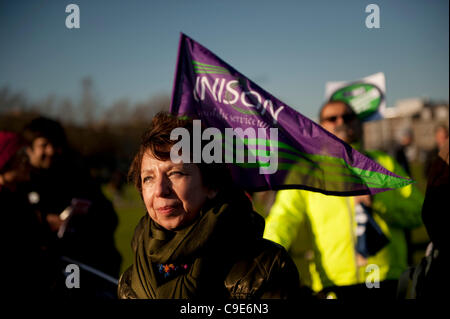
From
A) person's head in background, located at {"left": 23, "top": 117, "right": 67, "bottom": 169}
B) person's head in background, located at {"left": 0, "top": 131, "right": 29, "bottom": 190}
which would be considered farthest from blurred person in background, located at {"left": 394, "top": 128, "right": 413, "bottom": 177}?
person's head in background, located at {"left": 0, "top": 131, "right": 29, "bottom": 190}

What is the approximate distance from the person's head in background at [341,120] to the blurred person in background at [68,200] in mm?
2012

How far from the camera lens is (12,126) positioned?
22.7 metres

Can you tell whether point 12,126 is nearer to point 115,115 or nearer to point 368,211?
point 115,115

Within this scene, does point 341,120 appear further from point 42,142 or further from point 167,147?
point 42,142

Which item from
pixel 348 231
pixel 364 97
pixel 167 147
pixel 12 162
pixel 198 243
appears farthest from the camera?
pixel 364 97

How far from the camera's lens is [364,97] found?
3969mm

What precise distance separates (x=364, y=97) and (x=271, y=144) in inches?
86.4

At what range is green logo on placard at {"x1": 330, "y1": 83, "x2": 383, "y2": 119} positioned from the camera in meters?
3.89

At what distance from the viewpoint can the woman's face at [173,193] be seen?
166 cm

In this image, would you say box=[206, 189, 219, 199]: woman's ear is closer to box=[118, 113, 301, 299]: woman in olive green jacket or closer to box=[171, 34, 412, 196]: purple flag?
box=[118, 113, 301, 299]: woman in olive green jacket

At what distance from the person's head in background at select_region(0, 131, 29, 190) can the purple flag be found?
158 centimetres

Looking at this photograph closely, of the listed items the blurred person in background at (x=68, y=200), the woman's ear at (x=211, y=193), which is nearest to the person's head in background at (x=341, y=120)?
the woman's ear at (x=211, y=193)

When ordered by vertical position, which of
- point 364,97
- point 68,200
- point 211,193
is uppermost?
point 364,97

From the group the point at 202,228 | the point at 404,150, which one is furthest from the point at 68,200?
the point at 404,150
